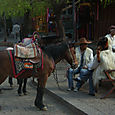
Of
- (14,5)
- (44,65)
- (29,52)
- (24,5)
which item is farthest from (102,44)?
(14,5)

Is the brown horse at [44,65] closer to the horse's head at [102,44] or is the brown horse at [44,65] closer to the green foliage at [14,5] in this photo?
the horse's head at [102,44]

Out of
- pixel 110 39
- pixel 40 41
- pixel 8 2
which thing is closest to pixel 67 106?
pixel 40 41

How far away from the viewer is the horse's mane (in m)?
5.43

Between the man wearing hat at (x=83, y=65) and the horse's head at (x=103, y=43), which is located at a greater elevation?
the horse's head at (x=103, y=43)

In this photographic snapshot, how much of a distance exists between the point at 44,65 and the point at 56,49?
0.58 meters

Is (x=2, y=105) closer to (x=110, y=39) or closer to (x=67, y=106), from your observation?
(x=67, y=106)

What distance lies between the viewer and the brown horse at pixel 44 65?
504 cm

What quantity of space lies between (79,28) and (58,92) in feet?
45.8

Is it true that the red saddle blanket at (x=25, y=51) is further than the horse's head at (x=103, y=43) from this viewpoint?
No

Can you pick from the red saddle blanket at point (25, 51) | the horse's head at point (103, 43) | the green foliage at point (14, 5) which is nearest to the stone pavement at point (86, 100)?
the horse's head at point (103, 43)

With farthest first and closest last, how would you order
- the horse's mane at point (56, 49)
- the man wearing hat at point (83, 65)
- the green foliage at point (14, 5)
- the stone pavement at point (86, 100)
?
the green foliage at point (14, 5), the man wearing hat at point (83, 65), the horse's mane at point (56, 49), the stone pavement at point (86, 100)

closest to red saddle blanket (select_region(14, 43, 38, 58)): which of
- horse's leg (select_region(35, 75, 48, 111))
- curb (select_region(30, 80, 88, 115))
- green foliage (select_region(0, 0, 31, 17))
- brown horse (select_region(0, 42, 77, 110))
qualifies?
brown horse (select_region(0, 42, 77, 110))

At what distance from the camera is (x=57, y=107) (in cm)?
557

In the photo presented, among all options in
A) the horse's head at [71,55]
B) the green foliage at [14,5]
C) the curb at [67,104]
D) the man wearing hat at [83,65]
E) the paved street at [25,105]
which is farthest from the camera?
the green foliage at [14,5]
